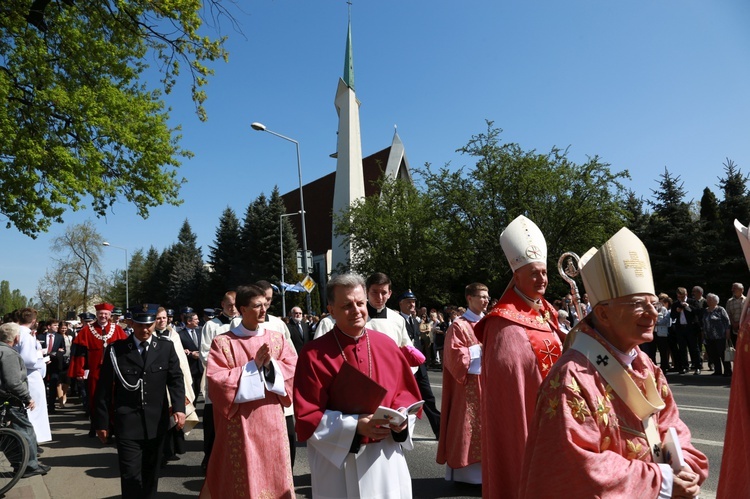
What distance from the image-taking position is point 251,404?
537cm

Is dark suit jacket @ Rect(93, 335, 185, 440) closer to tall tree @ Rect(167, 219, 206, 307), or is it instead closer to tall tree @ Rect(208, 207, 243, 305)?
tall tree @ Rect(208, 207, 243, 305)

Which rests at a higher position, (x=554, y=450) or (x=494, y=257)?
(x=494, y=257)

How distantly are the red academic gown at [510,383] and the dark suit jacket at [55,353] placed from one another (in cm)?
1374

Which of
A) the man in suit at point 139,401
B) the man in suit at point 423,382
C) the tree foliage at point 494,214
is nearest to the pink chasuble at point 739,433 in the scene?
the man in suit at point 139,401

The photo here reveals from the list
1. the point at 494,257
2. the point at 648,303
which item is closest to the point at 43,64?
the point at 648,303

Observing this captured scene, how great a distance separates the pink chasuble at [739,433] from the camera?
3.29m

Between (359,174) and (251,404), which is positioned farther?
(359,174)

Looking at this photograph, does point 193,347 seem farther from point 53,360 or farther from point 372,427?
point 372,427

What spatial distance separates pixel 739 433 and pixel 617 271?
51.2 inches

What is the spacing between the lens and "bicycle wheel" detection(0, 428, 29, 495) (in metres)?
7.27

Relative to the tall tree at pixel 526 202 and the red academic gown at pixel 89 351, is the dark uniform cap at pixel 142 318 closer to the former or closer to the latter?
the red academic gown at pixel 89 351

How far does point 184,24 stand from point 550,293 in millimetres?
28382

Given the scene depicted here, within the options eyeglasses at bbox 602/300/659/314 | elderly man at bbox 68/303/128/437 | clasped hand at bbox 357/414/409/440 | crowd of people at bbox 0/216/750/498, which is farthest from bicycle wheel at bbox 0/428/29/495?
eyeglasses at bbox 602/300/659/314

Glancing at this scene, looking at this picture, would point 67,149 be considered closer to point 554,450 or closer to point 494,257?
point 554,450
